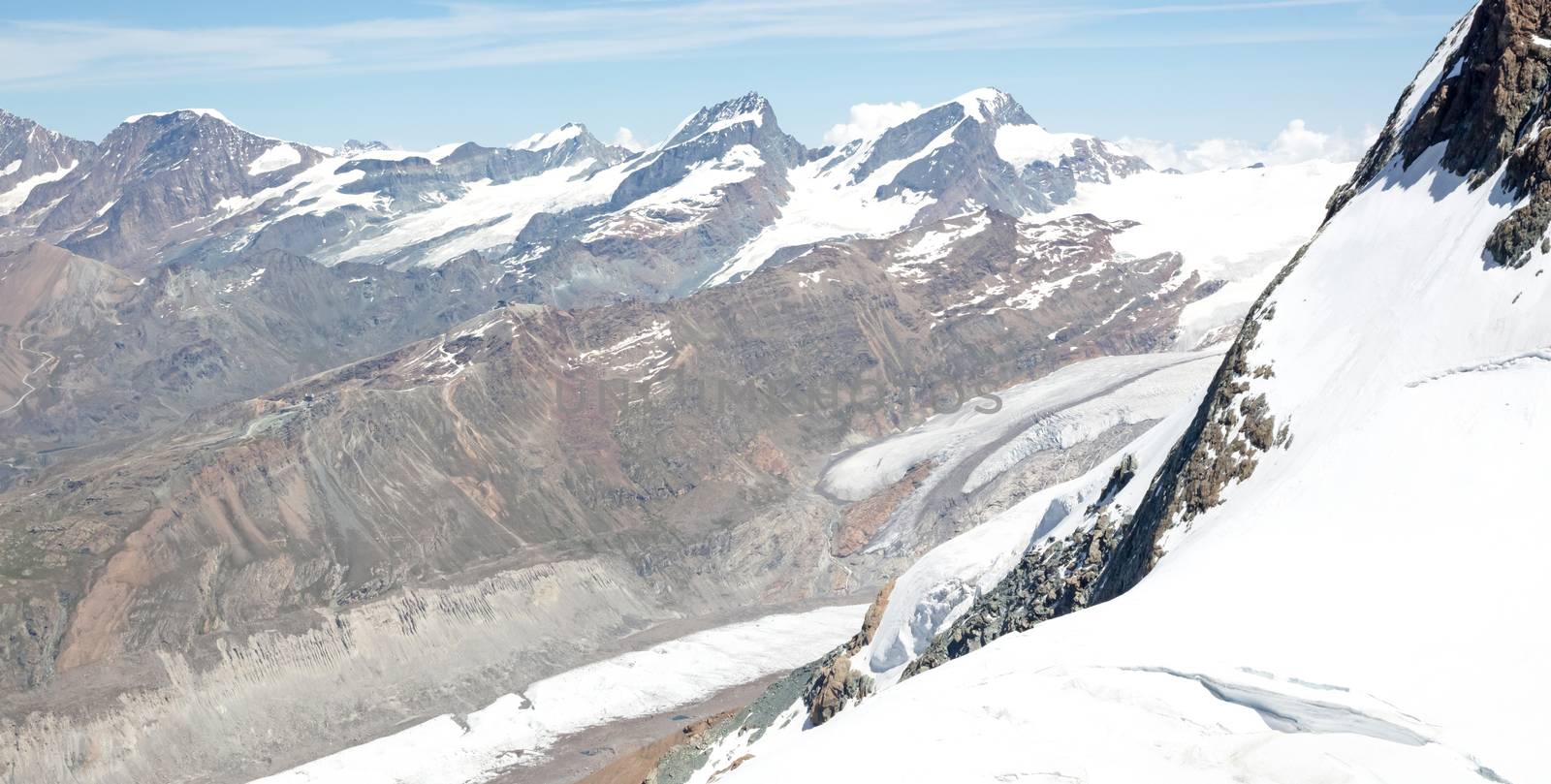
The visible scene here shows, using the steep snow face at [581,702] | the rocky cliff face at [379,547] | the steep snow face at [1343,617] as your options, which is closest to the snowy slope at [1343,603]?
the steep snow face at [1343,617]

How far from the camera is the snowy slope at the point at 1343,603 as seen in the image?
2380 centimetres

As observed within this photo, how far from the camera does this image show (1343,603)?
90.1ft

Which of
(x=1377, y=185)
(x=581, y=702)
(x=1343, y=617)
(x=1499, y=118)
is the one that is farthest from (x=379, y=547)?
(x=1343, y=617)

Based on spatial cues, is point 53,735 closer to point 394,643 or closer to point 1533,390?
point 394,643

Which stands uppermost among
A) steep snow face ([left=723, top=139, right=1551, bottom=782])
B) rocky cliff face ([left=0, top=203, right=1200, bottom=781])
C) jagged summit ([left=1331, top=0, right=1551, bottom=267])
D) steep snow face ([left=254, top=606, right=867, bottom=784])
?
jagged summit ([left=1331, top=0, right=1551, bottom=267])

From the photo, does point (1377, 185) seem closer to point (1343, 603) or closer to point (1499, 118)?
point (1499, 118)

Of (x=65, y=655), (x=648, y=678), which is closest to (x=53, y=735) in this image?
(x=65, y=655)

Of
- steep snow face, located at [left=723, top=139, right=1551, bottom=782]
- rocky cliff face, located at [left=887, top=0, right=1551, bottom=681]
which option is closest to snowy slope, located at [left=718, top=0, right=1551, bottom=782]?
steep snow face, located at [left=723, top=139, right=1551, bottom=782]

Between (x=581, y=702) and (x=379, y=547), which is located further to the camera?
(x=379, y=547)

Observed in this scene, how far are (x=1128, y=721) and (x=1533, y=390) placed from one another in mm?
14158

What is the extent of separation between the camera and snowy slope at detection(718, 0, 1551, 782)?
23.8 metres

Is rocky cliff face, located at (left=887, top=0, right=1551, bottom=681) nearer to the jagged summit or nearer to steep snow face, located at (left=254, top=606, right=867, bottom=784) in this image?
the jagged summit

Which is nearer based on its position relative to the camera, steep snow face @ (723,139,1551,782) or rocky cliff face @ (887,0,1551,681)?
steep snow face @ (723,139,1551,782)

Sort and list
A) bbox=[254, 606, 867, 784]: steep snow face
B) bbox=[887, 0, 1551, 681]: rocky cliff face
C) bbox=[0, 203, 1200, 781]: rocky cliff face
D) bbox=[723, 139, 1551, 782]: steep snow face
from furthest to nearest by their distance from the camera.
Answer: bbox=[0, 203, 1200, 781]: rocky cliff face → bbox=[254, 606, 867, 784]: steep snow face → bbox=[887, 0, 1551, 681]: rocky cliff face → bbox=[723, 139, 1551, 782]: steep snow face
